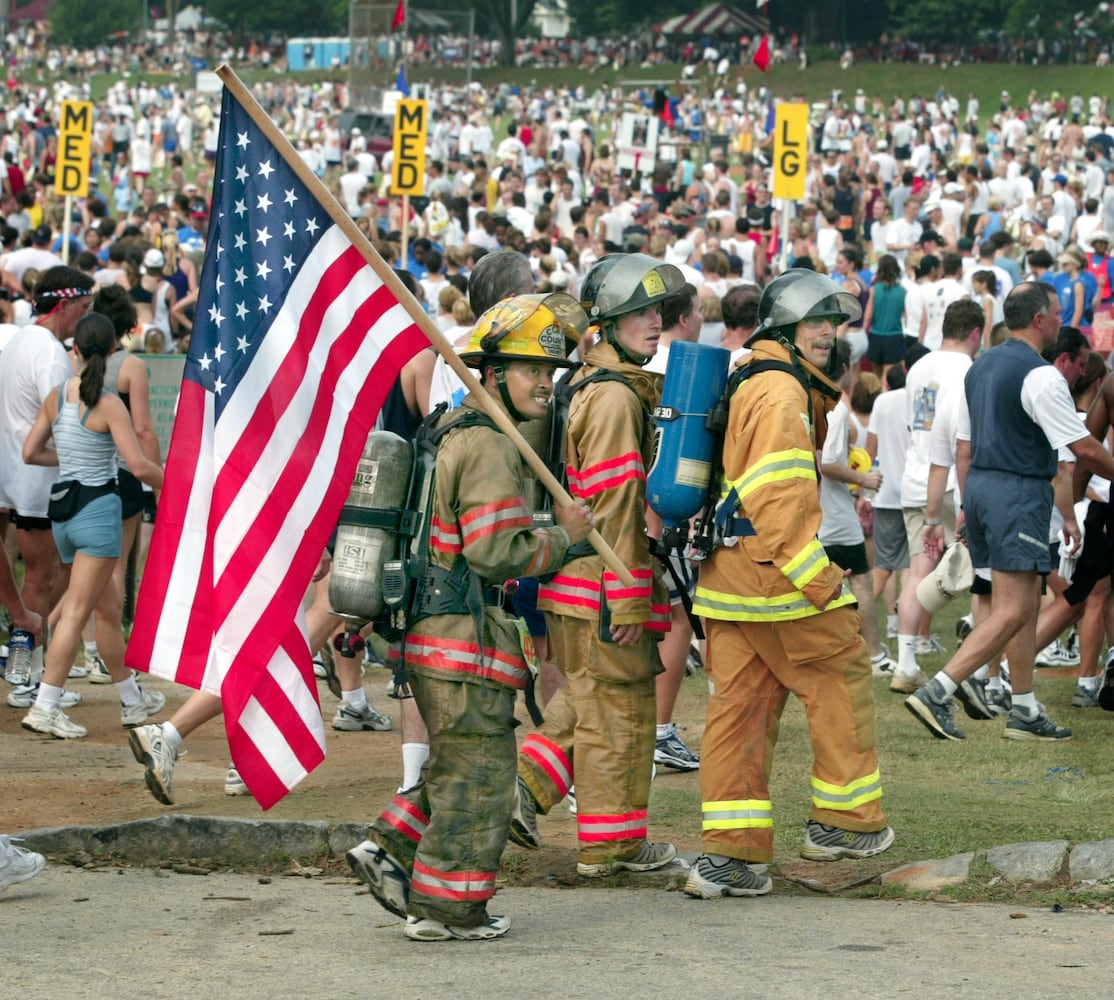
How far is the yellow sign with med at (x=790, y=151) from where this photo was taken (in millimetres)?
19453

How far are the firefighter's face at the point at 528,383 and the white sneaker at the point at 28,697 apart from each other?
4.70 meters

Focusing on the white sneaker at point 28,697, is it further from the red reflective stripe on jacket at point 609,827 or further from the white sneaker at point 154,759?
the red reflective stripe on jacket at point 609,827

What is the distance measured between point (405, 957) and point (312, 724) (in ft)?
2.78

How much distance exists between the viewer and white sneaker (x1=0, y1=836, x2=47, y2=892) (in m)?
6.11

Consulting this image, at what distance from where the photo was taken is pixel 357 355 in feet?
19.3

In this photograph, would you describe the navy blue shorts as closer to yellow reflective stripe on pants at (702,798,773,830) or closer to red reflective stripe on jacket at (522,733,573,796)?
red reflective stripe on jacket at (522,733,573,796)

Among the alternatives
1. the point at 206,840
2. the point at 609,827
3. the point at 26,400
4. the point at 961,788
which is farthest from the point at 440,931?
the point at 26,400

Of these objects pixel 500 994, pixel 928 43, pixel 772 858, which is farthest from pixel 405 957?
pixel 928 43

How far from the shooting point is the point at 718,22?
261 feet

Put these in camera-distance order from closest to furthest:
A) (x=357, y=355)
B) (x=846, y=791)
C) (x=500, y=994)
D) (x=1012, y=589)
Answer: (x=500, y=994) < (x=357, y=355) < (x=846, y=791) < (x=1012, y=589)

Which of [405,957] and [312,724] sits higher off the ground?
[312,724]

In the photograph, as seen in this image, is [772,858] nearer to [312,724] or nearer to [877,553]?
[312,724]

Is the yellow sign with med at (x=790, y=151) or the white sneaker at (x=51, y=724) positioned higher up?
the yellow sign with med at (x=790, y=151)

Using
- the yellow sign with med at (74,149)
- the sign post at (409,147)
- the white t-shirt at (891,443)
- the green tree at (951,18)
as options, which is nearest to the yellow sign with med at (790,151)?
the sign post at (409,147)
